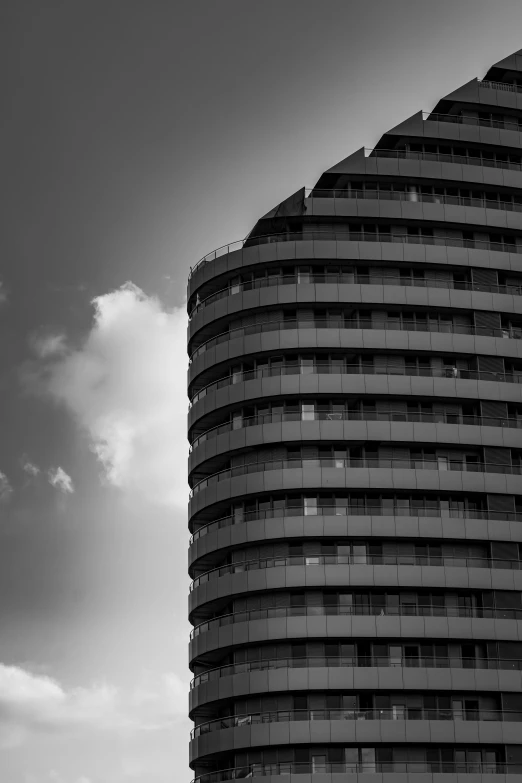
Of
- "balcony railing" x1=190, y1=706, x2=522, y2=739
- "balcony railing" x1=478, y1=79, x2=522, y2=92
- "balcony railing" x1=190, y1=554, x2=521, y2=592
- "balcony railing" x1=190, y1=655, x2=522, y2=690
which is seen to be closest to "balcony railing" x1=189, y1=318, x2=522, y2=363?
"balcony railing" x1=190, y1=554, x2=521, y2=592

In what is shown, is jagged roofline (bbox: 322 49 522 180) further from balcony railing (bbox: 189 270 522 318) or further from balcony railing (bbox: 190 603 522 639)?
balcony railing (bbox: 190 603 522 639)

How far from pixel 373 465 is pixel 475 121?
104 feet

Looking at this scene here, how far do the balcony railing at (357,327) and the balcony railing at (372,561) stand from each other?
57.2 feet

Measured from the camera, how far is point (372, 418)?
92312mm

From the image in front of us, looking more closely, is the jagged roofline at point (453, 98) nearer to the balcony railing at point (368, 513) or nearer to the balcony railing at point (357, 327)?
the balcony railing at point (357, 327)

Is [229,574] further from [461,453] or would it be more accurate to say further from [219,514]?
[461,453]

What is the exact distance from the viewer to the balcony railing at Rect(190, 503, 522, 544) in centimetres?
8894

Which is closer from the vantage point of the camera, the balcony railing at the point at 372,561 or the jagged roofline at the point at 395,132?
the balcony railing at the point at 372,561

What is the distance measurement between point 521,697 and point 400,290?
31371 mm

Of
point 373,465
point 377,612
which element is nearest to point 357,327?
point 373,465

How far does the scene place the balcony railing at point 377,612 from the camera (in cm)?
8606

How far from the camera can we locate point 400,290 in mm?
95312

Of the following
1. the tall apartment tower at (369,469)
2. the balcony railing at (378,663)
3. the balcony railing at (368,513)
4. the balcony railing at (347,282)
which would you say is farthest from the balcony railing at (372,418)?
the balcony railing at (378,663)

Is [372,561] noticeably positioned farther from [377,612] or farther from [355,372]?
[355,372]
